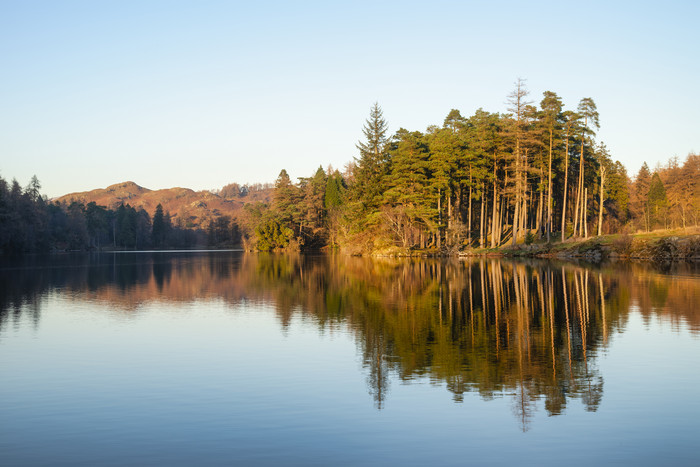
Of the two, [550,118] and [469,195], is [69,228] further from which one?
[550,118]

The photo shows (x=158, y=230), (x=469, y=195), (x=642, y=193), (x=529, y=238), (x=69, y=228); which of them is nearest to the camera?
(x=529, y=238)

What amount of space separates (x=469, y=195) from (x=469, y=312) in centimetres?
5444

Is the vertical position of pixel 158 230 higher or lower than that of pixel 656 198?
lower

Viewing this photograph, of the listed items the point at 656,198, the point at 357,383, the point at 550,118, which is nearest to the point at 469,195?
the point at 550,118

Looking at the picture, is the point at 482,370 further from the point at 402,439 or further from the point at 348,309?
the point at 348,309

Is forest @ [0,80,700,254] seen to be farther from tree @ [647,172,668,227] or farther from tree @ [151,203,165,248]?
tree @ [151,203,165,248]

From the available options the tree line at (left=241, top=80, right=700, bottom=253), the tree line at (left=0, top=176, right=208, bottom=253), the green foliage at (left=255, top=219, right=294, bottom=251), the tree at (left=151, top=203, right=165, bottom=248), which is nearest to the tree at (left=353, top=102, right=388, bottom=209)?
the tree line at (left=241, top=80, right=700, bottom=253)

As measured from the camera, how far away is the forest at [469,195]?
62.3m

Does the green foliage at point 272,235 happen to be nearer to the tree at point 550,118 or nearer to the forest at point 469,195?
the forest at point 469,195

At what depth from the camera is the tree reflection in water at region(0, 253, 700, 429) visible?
10.7 meters

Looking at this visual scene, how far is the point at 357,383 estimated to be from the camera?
10602 mm

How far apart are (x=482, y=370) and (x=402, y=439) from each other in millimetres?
4233

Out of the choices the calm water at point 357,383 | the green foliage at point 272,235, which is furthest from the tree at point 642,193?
the calm water at point 357,383

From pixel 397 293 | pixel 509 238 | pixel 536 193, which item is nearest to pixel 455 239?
pixel 509 238
